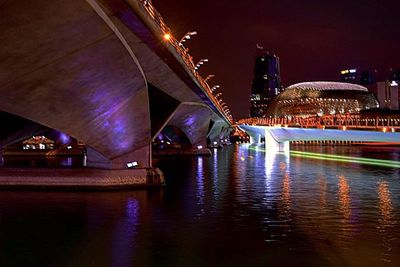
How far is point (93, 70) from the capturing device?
2573cm

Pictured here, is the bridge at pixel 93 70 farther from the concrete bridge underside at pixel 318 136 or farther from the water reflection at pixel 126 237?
the concrete bridge underside at pixel 318 136

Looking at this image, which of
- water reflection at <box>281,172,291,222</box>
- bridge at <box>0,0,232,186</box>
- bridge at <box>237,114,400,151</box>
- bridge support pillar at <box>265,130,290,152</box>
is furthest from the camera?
bridge support pillar at <box>265,130,290,152</box>

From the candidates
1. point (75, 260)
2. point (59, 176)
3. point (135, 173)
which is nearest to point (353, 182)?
point (135, 173)

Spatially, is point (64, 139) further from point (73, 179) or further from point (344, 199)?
point (344, 199)

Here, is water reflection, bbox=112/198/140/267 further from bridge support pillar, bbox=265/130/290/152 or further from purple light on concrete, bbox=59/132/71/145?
bridge support pillar, bbox=265/130/290/152

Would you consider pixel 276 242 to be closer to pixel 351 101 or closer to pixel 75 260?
pixel 75 260

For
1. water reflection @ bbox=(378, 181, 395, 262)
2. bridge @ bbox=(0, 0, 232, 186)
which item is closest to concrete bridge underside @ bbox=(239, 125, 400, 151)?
water reflection @ bbox=(378, 181, 395, 262)

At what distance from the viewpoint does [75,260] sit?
16.8 metres

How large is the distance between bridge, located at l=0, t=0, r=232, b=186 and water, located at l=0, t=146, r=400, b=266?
13.1 ft

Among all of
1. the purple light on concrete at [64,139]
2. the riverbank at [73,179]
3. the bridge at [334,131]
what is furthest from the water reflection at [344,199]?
the purple light on concrete at [64,139]

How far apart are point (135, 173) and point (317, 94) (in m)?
170

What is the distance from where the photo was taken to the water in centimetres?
1714

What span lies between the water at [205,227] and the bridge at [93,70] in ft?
13.1

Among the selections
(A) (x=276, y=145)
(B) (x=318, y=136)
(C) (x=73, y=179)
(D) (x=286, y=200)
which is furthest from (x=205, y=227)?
(A) (x=276, y=145)
